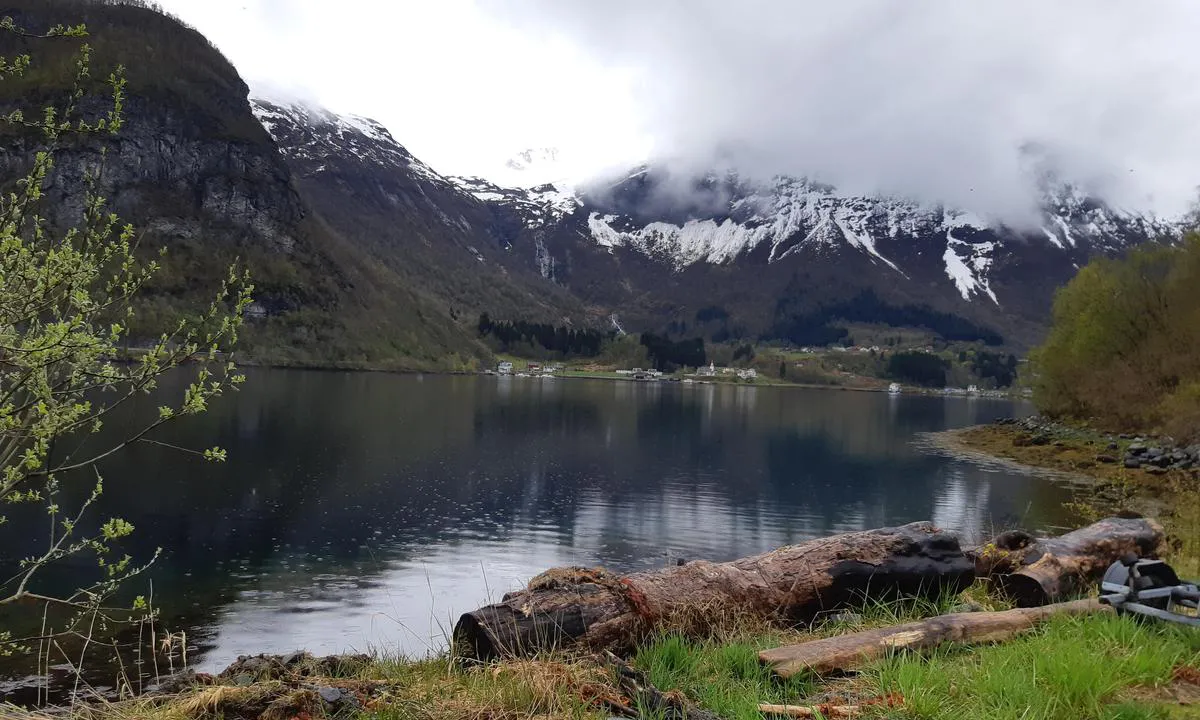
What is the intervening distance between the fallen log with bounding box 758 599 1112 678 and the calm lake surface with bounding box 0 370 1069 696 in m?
4.30

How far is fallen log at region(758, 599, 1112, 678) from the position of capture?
720cm

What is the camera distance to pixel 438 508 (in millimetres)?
40562

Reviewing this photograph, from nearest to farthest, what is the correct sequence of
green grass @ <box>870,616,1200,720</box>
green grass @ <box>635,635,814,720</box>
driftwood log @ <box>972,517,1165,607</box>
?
green grass @ <box>870,616,1200,720</box> → green grass @ <box>635,635,814,720</box> → driftwood log @ <box>972,517,1165,607</box>

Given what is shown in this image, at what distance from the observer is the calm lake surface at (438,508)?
940 inches

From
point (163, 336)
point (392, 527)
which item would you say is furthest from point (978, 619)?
point (392, 527)

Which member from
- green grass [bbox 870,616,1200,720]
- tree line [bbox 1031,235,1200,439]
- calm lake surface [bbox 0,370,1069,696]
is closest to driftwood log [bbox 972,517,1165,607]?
green grass [bbox 870,616,1200,720]

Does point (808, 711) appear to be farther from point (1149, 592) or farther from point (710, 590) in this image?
point (1149, 592)

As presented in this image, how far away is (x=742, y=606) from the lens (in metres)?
10.2

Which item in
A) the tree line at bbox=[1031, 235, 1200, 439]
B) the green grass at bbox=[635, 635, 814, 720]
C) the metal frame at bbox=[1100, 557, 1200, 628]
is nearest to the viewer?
the green grass at bbox=[635, 635, 814, 720]

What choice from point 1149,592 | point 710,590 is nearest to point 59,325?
point 710,590

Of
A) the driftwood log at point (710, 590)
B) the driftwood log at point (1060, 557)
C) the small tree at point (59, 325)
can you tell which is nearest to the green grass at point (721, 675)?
the driftwood log at point (710, 590)

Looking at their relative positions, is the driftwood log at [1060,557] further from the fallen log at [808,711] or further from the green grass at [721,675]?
the fallen log at [808,711]

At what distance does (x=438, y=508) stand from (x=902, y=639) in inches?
1392

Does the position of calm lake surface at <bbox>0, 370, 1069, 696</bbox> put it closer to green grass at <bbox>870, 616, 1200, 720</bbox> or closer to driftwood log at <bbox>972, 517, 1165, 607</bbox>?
green grass at <bbox>870, 616, 1200, 720</bbox>
